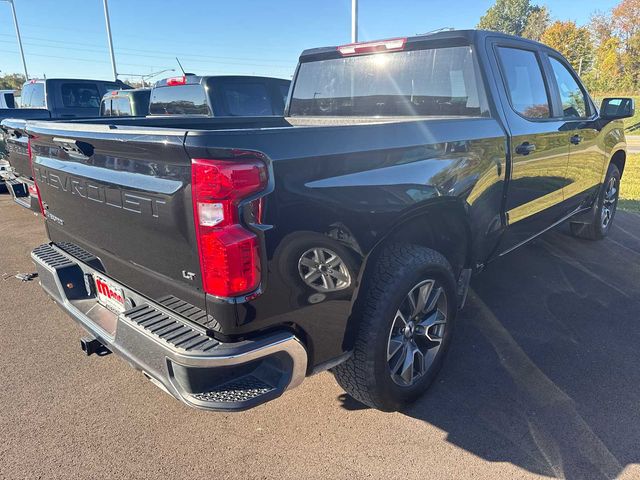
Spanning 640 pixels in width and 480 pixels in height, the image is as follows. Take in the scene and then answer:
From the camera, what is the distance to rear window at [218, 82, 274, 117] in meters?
7.00

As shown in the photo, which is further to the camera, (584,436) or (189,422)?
(189,422)

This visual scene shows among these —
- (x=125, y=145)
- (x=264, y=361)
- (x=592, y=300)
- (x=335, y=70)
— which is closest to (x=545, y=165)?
(x=592, y=300)

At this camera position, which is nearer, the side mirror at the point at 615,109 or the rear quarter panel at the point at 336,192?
the rear quarter panel at the point at 336,192

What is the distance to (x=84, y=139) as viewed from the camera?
2.20 metres

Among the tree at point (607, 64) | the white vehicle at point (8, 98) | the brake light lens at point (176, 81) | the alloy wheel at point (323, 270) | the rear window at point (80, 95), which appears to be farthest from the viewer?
the tree at point (607, 64)

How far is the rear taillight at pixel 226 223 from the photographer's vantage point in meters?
1.67

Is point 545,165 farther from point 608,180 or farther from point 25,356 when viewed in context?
point 25,356

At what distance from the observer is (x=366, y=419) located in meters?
2.57

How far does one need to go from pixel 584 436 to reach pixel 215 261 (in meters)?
2.07

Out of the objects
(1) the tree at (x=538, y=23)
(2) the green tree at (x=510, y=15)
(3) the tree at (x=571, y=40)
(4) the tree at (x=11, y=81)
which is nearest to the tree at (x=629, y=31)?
(3) the tree at (x=571, y=40)

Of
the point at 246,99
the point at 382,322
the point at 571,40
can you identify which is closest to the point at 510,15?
the point at 571,40

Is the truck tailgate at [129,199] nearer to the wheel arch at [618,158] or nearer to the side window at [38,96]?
the wheel arch at [618,158]

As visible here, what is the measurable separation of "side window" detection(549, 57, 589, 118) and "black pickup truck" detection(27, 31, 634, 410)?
47 cm

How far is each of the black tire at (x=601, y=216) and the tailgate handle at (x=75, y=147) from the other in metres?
5.07
